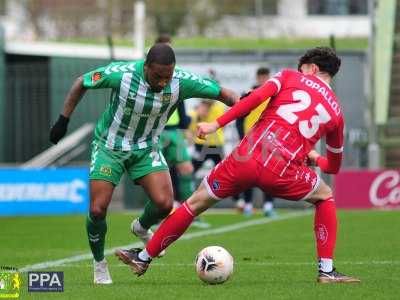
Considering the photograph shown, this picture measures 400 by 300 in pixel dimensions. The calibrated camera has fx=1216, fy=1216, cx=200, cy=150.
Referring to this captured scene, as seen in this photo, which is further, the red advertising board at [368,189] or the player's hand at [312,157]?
the red advertising board at [368,189]

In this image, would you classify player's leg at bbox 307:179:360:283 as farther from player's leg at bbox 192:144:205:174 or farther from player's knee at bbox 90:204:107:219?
player's leg at bbox 192:144:205:174

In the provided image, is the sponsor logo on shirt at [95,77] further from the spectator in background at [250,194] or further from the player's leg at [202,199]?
the spectator in background at [250,194]

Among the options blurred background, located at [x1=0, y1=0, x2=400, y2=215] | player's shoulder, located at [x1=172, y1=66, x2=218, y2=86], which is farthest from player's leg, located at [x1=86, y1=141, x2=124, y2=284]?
blurred background, located at [x1=0, y1=0, x2=400, y2=215]

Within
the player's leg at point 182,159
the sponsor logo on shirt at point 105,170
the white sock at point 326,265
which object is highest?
the sponsor logo on shirt at point 105,170

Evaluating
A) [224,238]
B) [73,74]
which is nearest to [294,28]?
[73,74]

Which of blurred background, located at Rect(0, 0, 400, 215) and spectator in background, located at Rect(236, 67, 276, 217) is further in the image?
blurred background, located at Rect(0, 0, 400, 215)

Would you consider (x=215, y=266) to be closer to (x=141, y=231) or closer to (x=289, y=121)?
(x=289, y=121)

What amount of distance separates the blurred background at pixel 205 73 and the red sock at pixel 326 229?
9.53 metres

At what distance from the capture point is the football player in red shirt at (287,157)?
8.95m

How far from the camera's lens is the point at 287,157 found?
353 inches

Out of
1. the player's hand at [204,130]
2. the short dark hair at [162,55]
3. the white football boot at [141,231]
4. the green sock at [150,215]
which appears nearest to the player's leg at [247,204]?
the white football boot at [141,231]

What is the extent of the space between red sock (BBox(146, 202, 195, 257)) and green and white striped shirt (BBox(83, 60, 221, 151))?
81 cm

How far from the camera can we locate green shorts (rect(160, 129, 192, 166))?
52.7ft

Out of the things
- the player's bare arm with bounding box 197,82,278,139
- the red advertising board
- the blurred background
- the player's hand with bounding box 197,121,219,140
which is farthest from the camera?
the blurred background
